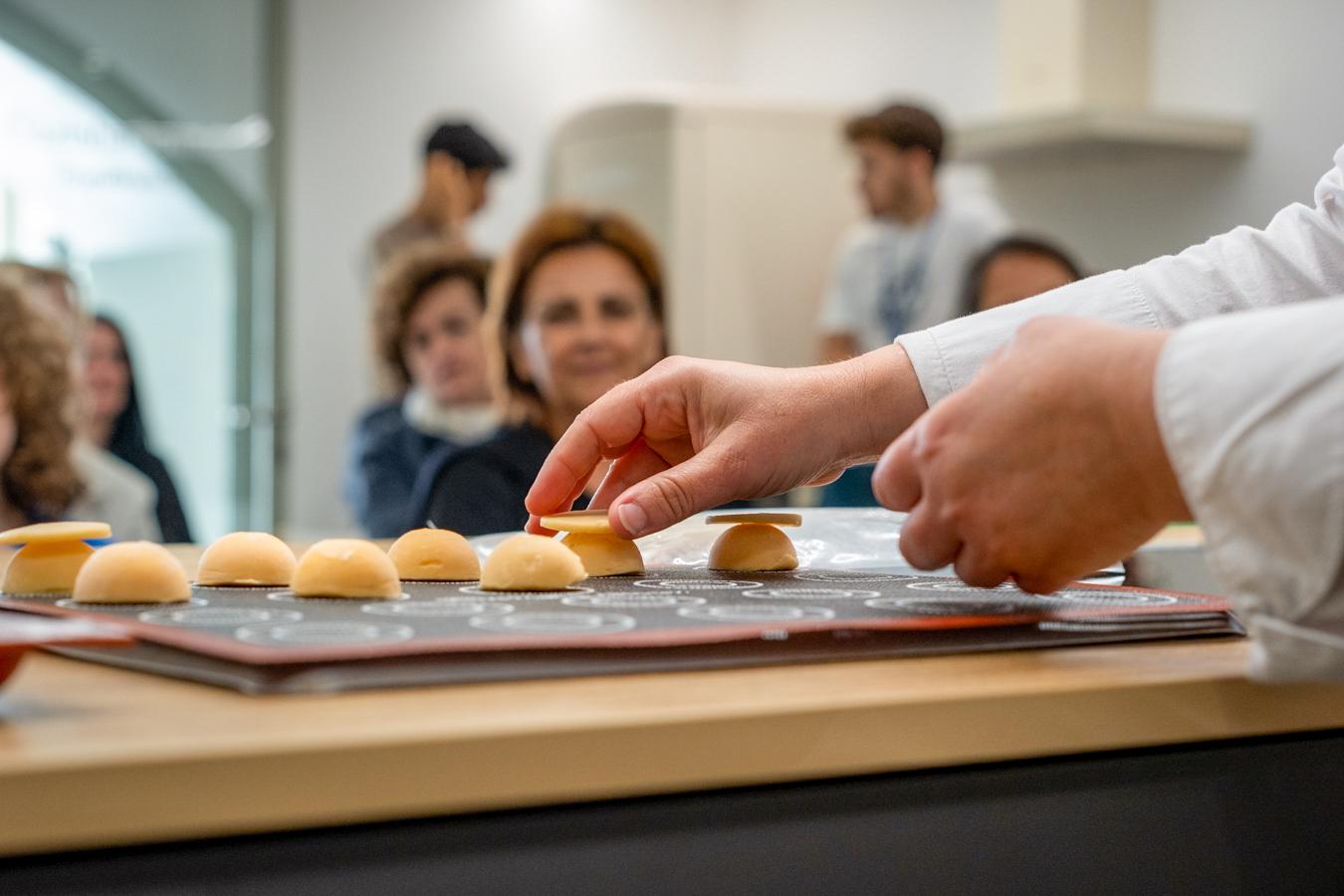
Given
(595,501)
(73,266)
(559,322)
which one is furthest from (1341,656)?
(73,266)

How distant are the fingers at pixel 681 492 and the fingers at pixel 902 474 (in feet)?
0.60

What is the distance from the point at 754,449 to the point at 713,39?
4.81m

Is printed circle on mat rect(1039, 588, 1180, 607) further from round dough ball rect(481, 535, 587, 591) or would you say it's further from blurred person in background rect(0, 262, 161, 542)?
blurred person in background rect(0, 262, 161, 542)

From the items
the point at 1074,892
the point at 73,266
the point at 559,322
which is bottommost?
the point at 1074,892

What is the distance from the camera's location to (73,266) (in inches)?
157

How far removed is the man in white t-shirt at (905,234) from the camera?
11.4ft

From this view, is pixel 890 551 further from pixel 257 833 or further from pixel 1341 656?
pixel 257 833

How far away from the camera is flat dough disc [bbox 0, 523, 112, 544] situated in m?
0.74

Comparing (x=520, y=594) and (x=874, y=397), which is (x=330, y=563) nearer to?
(x=520, y=594)

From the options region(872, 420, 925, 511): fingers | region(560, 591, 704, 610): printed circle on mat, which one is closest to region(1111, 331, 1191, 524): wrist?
region(872, 420, 925, 511): fingers

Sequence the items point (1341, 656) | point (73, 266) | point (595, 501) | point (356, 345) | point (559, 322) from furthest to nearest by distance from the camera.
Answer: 1. point (356, 345)
2. point (73, 266)
3. point (559, 322)
4. point (595, 501)
5. point (1341, 656)

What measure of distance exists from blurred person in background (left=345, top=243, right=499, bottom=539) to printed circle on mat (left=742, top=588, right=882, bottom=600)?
244 cm

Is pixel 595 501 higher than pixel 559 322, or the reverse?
pixel 559 322

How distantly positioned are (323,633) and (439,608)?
10cm
